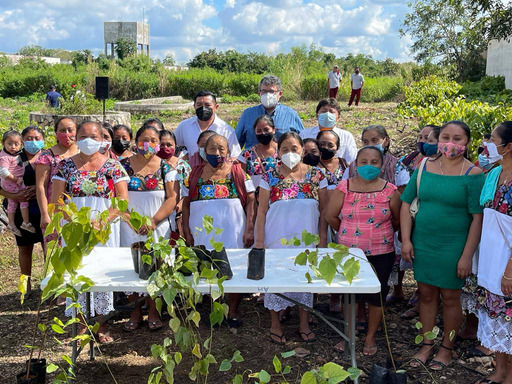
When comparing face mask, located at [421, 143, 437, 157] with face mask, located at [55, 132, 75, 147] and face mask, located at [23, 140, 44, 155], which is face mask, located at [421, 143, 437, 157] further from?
face mask, located at [23, 140, 44, 155]

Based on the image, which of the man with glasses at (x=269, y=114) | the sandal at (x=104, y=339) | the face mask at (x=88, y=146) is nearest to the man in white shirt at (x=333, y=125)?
the man with glasses at (x=269, y=114)

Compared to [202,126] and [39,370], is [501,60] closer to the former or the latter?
[202,126]

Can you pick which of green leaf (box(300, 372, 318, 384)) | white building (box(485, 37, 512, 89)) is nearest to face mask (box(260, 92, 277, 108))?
green leaf (box(300, 372, 318, 384))

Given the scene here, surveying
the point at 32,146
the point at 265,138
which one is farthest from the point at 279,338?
the point at 32,146

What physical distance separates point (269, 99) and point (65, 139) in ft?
5.97

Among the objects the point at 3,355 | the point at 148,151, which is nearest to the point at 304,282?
the point at 148,151

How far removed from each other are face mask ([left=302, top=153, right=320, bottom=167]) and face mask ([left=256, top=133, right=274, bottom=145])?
0.40m

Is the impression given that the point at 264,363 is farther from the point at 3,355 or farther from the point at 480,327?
the point at 3,355

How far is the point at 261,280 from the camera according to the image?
2.98m

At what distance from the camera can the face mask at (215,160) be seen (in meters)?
3.87

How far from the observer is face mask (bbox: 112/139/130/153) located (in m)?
4.67

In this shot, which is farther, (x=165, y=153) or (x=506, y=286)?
(x=165, y=153)

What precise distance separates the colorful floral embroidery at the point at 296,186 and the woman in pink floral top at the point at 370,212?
24 centimetres

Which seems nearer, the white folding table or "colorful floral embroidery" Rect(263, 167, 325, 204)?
the white folding table
